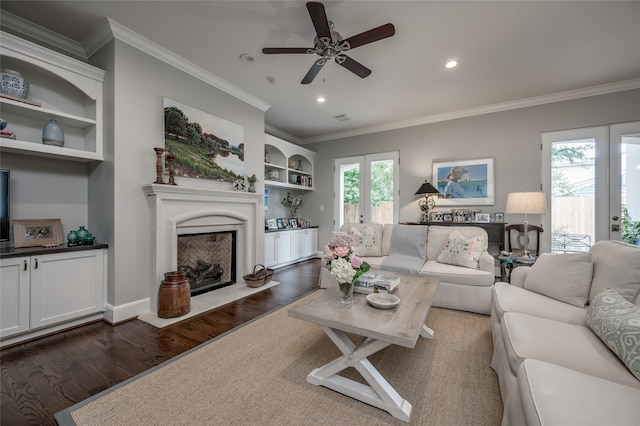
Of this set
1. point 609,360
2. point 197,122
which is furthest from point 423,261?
point 197,122

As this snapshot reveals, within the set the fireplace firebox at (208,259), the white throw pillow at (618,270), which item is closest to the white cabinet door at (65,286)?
the fireplace firebox at (208,259)

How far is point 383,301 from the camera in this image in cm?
170

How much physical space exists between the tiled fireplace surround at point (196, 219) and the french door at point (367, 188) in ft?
7.65

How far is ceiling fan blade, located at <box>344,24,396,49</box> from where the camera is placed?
197cm

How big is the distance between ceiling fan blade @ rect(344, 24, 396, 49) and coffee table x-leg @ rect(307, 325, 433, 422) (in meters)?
2.23

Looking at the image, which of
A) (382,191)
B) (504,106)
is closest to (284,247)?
(382,191)

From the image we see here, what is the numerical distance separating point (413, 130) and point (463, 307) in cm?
345

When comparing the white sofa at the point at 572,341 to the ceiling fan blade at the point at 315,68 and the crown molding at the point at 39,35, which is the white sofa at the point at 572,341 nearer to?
the ceiling fan blade at the point at 315,68

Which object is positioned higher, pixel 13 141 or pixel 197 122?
pixel 197 122

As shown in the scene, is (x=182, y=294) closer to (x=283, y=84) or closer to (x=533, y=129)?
(x=283, y=84)

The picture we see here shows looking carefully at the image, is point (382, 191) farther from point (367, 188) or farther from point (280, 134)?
point (280, 134)

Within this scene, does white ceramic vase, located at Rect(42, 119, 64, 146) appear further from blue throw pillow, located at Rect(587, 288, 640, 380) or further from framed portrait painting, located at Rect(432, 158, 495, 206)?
framed portrait painting, located at Rect(432, 158, 495, 206)

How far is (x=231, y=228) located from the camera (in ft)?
12.1

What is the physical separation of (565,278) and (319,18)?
2.68 metres
